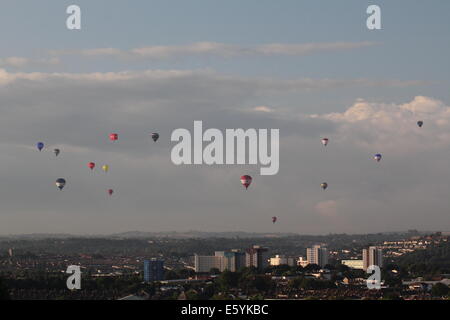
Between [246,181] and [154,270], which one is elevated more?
[246,181]

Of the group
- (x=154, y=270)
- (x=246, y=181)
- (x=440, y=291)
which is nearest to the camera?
(x=246, y=181)

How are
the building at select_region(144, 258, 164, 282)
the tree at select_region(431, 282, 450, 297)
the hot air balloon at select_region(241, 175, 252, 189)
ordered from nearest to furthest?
the hot air balloon at select_region(241, 175, 252, 189), the tree at select_region(431, 282, 450, 297), the building at select_region(144, 258, 164, 282)

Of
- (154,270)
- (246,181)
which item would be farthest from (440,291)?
(154,270)

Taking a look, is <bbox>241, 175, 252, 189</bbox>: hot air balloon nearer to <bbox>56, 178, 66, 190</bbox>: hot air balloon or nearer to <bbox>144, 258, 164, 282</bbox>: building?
<bbox>56, 178, 66, 190</bbox>: hot air balloon

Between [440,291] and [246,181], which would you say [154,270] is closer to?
[440,291]

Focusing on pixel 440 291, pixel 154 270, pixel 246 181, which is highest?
pixel 246 181

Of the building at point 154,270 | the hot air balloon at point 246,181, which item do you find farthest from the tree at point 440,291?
the building at point 154,270

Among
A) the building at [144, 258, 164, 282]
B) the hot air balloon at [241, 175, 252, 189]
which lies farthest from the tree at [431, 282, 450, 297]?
the building at [144, 258, 164, 282]

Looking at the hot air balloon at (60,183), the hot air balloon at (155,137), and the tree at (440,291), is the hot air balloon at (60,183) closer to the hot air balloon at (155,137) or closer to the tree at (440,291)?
the hot air balloon at (155,137)

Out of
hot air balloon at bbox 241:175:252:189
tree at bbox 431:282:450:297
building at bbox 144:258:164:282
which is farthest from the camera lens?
building at bbox 144:258:164:282
